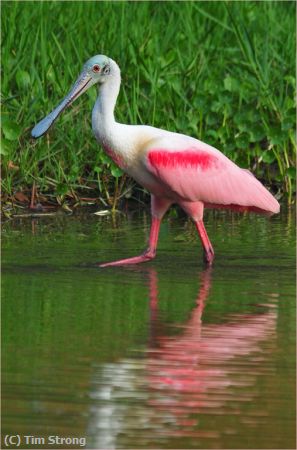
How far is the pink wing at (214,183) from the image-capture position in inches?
387

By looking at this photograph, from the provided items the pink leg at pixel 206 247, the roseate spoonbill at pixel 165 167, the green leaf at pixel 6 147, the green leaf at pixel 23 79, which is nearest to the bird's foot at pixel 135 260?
the roseate spoonbill at pixel 165 167

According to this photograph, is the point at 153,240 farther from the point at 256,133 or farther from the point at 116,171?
the point at 256,133

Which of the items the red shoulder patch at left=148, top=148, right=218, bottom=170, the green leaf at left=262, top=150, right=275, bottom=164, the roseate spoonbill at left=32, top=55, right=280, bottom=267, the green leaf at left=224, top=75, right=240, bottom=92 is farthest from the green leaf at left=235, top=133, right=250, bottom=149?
the red shoulder patch at left=148, top=148, right=218, bottom=170

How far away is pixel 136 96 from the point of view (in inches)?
468

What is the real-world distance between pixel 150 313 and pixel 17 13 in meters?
5.61

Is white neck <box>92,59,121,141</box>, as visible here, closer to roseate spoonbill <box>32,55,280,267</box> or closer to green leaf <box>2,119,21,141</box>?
roseate spoonbill <box>32,55,280,267</box>

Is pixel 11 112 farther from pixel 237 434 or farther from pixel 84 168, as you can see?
pixel 237 434

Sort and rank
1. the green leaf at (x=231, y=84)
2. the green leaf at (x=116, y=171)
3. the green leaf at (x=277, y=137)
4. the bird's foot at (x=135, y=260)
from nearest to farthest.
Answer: the bird's foot at (x=135, y=260) → the green leaf at (x=116, y=171) → the green leaf at (x=277, y=137) → the green leaf at (x=231, y=84)

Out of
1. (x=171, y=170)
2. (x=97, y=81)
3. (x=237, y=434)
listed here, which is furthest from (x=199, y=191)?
(x=237, y=434)

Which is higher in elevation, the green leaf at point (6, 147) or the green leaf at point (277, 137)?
the green leaf at point (277, 137)

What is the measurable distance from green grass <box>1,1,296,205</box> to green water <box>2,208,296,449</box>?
950mm

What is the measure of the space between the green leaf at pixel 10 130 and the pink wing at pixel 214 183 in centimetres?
192

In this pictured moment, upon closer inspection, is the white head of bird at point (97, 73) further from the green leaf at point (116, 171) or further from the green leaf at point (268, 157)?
the green leaf at point (268, 157)

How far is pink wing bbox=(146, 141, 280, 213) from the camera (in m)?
9.84
